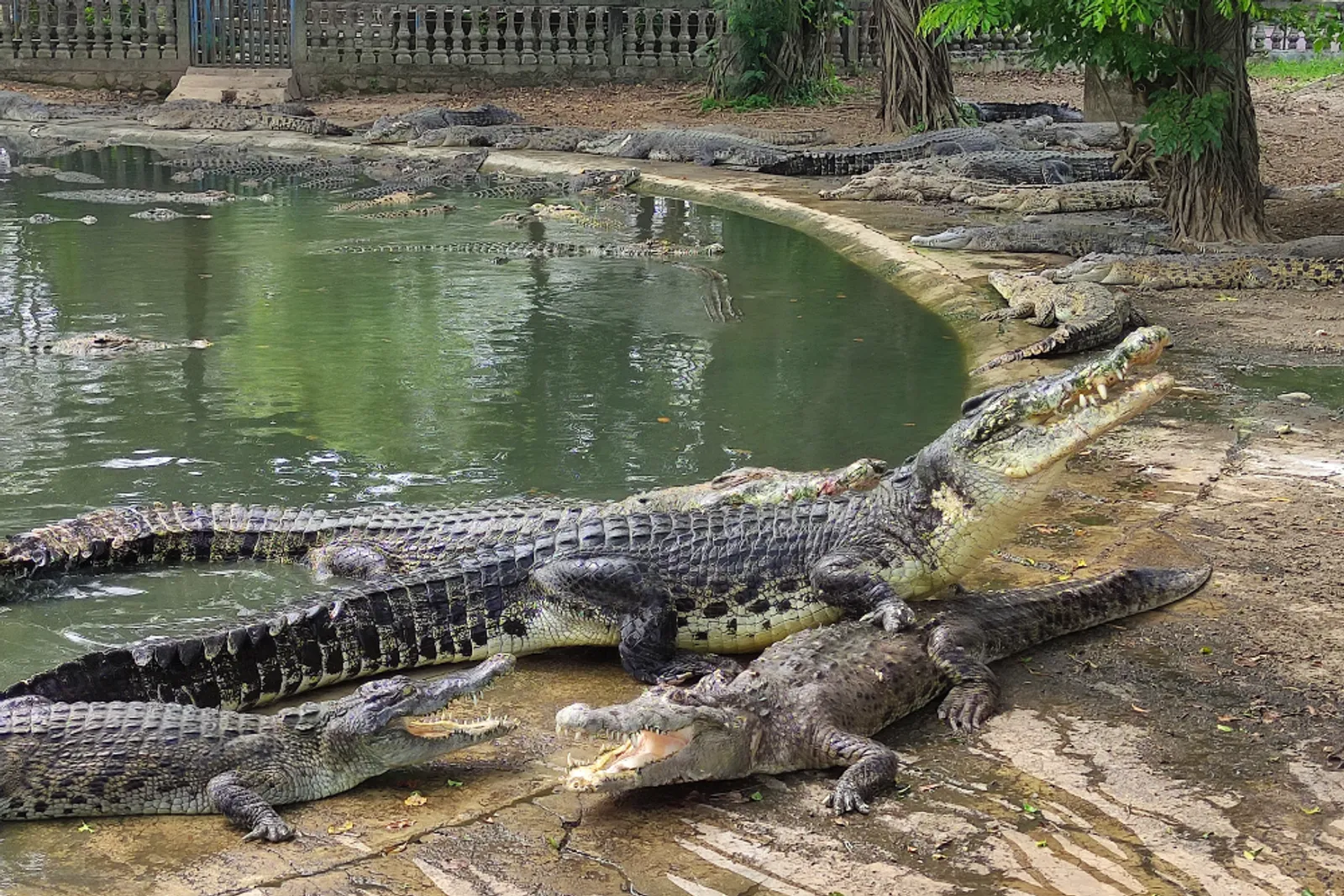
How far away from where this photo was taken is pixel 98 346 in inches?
339

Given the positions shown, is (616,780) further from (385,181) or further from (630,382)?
(385,181)

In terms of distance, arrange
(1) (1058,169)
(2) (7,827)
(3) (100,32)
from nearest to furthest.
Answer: (2) (7,827), (1) (1058,169), (3) (100,32)

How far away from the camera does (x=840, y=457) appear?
271 inches

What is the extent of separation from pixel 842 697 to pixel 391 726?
1.17m

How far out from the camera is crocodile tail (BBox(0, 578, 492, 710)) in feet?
13.2

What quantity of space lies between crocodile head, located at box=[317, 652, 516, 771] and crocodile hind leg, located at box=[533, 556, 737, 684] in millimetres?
740

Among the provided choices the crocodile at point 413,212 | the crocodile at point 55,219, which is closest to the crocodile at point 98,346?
the crocodile at point 55,219

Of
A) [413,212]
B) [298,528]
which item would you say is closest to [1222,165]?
[413,212]

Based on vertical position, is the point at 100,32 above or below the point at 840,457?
above

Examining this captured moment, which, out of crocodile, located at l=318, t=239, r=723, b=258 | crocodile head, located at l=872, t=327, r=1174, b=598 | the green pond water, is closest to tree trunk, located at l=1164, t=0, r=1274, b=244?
the green pond water

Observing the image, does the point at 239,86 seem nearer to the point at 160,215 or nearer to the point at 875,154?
the point at 160,215

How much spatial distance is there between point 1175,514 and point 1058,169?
34.0ft

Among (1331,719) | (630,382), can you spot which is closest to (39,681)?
(1331,719)

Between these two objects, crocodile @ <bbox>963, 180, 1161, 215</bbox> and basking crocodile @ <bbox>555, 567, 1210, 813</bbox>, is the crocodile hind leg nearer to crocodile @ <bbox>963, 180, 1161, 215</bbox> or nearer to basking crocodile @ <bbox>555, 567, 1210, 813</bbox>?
basking crocodile @ <bbox>555, 567, 1210, 813</bbox>
